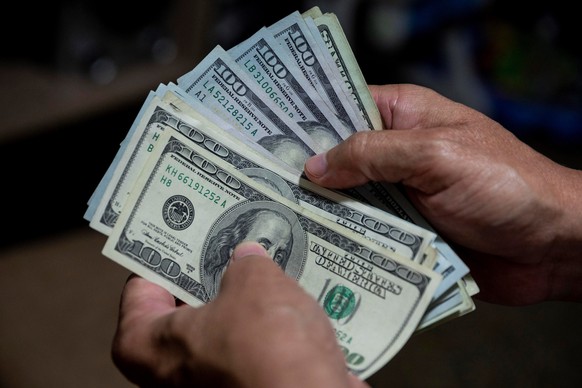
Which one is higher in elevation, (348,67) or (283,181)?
(348,67)

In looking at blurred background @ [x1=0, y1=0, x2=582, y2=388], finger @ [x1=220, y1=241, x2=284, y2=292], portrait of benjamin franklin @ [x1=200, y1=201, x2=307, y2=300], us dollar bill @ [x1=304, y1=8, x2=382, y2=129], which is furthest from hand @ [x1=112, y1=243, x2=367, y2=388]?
blurred background @ [x1=0, y1=0, x2=582, y2=388]

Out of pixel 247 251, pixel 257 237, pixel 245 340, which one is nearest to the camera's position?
pixel 245 340

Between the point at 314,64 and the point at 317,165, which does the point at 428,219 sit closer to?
the point at 317,165

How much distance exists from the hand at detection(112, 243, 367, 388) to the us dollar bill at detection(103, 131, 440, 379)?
0.11 metres

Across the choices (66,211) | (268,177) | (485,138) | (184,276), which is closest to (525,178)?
(485,138)

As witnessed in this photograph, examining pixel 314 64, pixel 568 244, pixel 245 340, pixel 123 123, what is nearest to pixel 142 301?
pixel 245 340

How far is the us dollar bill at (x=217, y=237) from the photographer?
99 cm

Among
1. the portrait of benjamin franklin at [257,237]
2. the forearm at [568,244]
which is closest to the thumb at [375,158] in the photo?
the portrait of benjamin franklin at [257,237]

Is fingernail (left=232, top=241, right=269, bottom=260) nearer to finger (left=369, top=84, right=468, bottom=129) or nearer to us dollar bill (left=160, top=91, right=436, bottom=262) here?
us dollar bill (left=160, top=91, right=436, bottom=262)

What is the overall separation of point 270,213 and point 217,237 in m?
0.09

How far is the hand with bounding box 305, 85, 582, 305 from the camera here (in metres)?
0.95

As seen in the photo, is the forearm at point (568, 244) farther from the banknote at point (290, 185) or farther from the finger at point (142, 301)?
the finger at point (142, 301)

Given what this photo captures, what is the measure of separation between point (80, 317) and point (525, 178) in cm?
136

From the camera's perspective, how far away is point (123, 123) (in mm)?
2133
